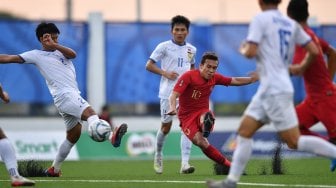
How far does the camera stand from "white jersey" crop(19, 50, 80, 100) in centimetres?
1446

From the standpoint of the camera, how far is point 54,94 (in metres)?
14.6

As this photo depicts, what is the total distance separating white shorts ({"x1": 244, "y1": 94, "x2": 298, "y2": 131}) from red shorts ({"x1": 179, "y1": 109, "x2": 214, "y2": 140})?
4440 millimetres

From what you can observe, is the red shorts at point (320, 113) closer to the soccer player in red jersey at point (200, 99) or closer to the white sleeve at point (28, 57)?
the soccer player in red jersey at point (200, 99)

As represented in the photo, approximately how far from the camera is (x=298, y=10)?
11883 millimetres

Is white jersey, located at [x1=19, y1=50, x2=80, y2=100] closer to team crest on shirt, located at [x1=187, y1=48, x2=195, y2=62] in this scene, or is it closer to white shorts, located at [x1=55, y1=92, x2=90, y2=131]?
white shorts, located at [x1=55, y1=92, x2=90, y2=131]

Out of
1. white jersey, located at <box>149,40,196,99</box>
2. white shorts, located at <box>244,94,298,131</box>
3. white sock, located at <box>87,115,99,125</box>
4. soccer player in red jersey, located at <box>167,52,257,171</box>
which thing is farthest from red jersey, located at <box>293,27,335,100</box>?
white jersey, located at <box>149,40,196,99</box>

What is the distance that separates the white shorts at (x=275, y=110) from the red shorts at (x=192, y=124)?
4.44m

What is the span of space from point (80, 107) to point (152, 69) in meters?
2.50

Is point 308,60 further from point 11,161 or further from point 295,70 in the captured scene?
point 11,161

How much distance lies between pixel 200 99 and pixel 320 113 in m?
3.31

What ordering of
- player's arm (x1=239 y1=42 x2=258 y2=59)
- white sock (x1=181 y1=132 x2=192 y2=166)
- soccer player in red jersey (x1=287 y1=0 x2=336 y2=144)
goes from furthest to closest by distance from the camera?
white sock (x1=181 y1=132 x2=192 y2=166), soccer player in red jersey (x1=287 y1=0 x2=336 y2=144), player's arm (x1=239 y1=42 x2=258 y2=59)

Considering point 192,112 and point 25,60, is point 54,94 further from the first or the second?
point 192,112

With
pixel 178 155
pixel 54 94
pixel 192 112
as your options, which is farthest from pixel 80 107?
pixel 178 155

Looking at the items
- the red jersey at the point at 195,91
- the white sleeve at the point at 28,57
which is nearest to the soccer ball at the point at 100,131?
the white sleeve at the point at 28,57
